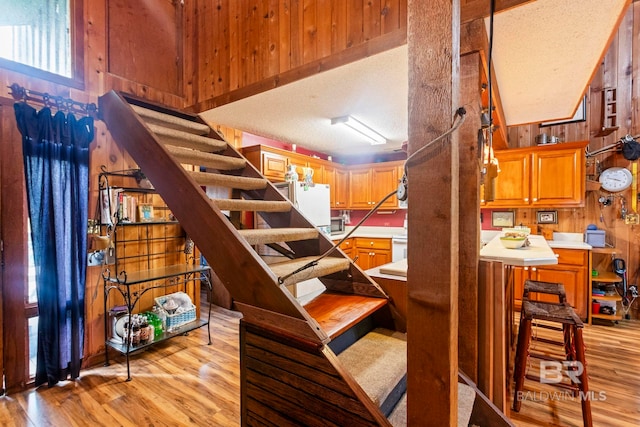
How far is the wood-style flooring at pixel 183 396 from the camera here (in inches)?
79.0

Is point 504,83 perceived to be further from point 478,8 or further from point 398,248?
point 398,248

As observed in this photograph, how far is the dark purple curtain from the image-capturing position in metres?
2.30

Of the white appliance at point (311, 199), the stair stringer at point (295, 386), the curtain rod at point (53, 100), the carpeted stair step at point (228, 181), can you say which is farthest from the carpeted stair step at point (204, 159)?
the white appliance at point (311, 199)

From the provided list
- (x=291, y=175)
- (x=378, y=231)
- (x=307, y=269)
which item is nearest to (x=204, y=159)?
(x=307, y=269)

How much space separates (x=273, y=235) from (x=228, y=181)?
0.60 metres

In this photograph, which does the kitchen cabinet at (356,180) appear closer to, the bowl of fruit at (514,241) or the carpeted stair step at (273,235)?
the carpeted stair step at (273,235)

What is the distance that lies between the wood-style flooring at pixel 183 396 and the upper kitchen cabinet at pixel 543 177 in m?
1.84

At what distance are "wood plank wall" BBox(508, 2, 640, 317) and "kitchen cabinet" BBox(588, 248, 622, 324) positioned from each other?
19 cm

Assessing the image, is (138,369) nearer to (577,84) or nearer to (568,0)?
(568,0)

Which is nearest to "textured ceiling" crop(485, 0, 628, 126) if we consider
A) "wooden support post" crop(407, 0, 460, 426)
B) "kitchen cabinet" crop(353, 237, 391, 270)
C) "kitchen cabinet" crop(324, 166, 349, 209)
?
"wooden support post" crop(407, 0, 460, 426)

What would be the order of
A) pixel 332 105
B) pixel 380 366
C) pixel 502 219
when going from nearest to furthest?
1. pixel 380 366
2. pixel 332 105
3. pixel 502 219

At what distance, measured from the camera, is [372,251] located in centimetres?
529

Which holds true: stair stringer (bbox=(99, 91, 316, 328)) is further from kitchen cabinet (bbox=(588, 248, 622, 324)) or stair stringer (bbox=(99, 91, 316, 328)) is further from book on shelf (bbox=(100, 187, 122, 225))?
kitchen cabinet (bbox=(588, 248, 622, 324))

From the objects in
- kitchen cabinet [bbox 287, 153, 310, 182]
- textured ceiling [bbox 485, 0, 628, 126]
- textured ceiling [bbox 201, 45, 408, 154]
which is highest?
textured ceiling [bbox 201, 45, 408, 154]
